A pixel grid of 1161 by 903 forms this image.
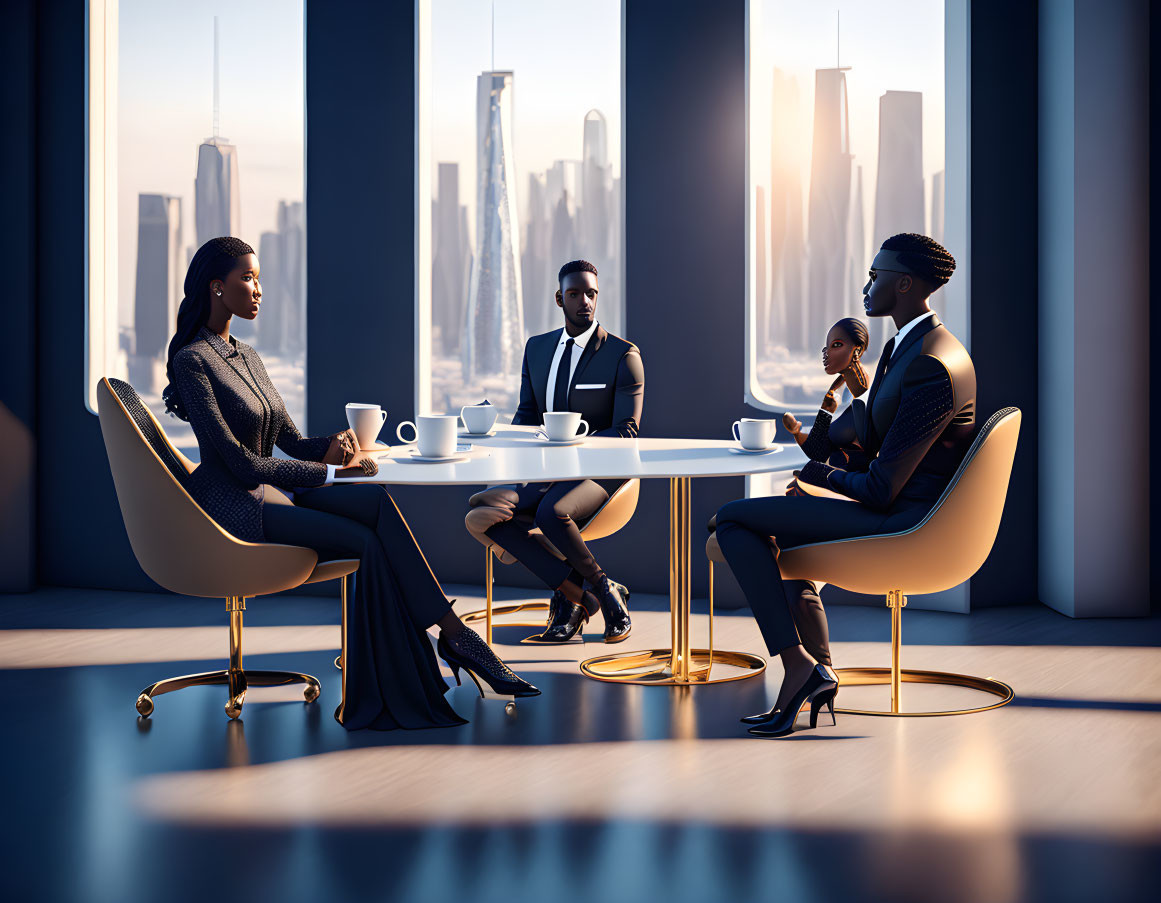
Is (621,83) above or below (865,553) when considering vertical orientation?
above

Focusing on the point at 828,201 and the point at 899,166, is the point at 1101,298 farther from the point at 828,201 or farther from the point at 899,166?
the point at 828,201

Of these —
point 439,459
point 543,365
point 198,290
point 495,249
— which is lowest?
point 439,459

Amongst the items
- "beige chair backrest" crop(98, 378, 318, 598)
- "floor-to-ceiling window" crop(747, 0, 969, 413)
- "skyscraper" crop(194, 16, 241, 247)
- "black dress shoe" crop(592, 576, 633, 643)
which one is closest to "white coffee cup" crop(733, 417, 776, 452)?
"black dress shoe" crop(592, 576, 633, 643)

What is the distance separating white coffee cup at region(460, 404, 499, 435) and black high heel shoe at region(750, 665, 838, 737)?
4.30 feet

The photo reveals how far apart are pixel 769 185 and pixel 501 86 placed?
138 cm

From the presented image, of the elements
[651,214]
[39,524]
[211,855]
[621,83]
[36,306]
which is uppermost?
[621,83]

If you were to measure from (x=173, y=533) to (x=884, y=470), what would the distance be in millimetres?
1923

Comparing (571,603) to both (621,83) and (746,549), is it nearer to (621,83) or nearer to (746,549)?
(746,549)

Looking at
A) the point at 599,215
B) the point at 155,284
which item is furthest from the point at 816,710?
the point at 155,284

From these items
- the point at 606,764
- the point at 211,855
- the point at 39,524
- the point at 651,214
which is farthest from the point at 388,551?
the point at 39,524

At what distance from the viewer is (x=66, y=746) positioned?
3.09 m

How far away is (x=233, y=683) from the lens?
11.0 feet

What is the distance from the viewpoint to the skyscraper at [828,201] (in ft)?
16.5

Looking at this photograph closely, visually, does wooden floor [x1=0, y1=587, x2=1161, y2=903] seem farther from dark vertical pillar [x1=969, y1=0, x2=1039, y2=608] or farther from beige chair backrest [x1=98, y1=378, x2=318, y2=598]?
dark vertical pillar [x1=969, y1=0, x2=1039, y2=608]
